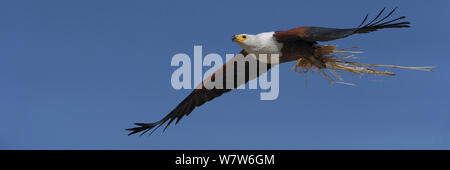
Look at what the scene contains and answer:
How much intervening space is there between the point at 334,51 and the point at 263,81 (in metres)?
1.14

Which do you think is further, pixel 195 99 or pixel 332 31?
pixel 195 99

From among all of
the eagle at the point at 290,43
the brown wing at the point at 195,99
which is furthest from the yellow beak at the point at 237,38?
the brown wing at the point at 195,99

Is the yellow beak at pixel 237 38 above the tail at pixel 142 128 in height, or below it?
above

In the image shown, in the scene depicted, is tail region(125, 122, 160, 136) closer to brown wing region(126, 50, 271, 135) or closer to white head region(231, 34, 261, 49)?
brown wing region(126, 50, 271, 135)

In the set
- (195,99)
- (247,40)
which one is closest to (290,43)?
(247,40)

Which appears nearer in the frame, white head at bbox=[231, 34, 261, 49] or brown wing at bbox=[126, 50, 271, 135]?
white head at bbox=[231, 34, 261, 49]

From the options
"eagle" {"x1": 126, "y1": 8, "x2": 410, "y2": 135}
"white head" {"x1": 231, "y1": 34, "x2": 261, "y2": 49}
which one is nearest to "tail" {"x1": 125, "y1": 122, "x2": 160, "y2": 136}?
"eagle" {"x1": 126, "y1": 8, "x2": 410, "y2": 135}

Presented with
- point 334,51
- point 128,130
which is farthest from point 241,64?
point 128,130

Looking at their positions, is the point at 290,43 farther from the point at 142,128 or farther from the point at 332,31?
the point at 142,128

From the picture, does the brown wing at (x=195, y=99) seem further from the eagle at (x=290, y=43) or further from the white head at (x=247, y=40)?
the white head at (x=247, y=40)

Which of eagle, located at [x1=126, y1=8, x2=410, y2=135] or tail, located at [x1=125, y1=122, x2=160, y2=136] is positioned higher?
eagle, located at [x1=126, y1=8, x2=410, y2=135]

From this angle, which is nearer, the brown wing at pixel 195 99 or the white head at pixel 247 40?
the white head at pixel 247 40

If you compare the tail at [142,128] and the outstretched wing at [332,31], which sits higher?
the outstretched wing at [332,31]

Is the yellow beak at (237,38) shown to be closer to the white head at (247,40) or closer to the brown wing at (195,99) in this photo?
the white head at (247,40)
